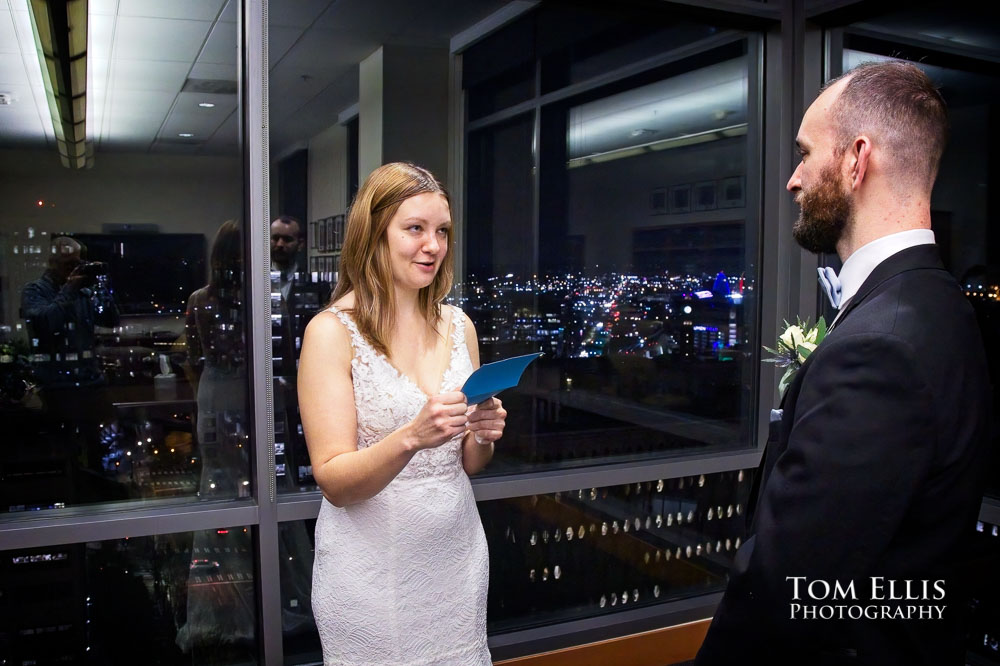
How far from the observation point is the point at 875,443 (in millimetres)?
1073

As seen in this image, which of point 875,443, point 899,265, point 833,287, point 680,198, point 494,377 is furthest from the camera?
point 680,198

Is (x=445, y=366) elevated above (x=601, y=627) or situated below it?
above

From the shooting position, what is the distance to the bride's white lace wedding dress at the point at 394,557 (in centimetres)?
185

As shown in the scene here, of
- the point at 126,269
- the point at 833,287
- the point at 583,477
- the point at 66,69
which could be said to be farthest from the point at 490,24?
the point at 833,287

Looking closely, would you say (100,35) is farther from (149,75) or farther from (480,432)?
(480,432)

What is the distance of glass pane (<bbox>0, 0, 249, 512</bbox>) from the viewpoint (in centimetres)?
244

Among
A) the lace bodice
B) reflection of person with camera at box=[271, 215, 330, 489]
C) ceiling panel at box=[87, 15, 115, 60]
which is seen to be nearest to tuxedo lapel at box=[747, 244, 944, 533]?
the lace bodice

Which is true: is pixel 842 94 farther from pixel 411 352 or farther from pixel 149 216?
pixel 149 216

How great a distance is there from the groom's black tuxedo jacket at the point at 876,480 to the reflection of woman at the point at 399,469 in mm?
813

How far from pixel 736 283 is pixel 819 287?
1.17ft

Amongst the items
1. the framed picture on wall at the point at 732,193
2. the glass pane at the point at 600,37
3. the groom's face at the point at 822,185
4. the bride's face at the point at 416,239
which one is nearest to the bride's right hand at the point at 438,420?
the bride's face at the point at 416,239

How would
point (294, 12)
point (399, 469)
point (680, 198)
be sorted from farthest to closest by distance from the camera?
point (680, 198) < point (294, 12) < point (399, 469)

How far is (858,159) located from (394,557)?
1255 millimetres

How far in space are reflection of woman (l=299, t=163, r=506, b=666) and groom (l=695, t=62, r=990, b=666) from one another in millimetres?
777
